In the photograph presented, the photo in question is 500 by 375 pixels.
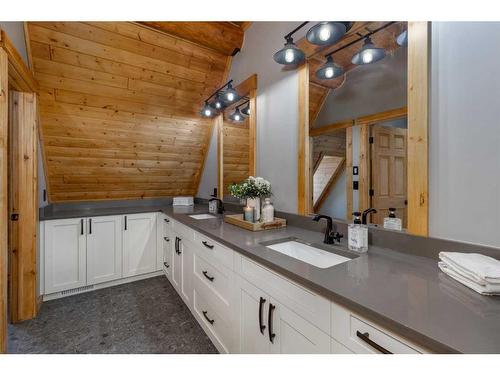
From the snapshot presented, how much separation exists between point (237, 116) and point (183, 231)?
54.0 inches

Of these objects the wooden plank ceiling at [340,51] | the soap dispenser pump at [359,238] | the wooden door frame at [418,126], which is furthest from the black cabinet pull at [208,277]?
the wooden plank ceiling at [340,51]

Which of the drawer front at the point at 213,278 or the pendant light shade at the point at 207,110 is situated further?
the pendant light shade at the point at 207,110

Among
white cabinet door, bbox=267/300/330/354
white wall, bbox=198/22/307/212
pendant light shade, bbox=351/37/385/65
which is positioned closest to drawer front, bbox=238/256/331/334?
white cabinet door, bbox=267/300/330/354

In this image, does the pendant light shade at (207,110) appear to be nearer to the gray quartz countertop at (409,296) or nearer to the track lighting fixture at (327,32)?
the track lighting fixture at (327,32)

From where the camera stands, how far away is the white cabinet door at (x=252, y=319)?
44.9 inches

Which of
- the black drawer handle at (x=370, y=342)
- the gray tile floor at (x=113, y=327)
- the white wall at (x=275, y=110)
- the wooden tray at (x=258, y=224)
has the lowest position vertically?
the gray tile floor at (x=113, y=327)

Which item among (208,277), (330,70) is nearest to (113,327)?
(208,277)

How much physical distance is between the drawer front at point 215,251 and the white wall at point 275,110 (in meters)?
0.69

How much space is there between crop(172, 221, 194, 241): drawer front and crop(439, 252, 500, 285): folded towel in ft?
5.39

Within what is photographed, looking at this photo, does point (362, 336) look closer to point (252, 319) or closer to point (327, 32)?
point (252, 319)

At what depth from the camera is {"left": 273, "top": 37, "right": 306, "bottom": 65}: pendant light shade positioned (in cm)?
164

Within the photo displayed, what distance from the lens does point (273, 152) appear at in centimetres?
212

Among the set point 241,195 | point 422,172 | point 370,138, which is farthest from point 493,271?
point 241,195

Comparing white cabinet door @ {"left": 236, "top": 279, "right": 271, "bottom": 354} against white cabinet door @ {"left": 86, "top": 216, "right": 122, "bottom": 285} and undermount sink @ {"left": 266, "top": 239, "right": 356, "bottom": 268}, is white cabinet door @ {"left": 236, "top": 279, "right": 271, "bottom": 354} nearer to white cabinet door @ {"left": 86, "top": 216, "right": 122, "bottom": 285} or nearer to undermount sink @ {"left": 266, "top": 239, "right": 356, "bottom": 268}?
undermount sink @ {"left": 266, "top": 239, "right": 356, "bottom": 268}
